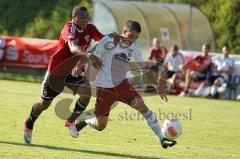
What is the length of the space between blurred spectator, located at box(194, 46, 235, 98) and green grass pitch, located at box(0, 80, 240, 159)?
652 cm

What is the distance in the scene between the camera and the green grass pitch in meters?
10.0

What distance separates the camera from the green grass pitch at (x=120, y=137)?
10.0 meters

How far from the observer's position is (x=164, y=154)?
10.5m

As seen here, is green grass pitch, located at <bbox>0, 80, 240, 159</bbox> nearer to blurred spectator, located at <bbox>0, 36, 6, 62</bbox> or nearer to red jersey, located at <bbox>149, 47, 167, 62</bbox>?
red jersey, located at <bbox>149, 47, 167, 62</bbox>

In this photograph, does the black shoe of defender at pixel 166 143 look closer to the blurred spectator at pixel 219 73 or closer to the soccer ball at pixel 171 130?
the soccer ball at pixel 171 130

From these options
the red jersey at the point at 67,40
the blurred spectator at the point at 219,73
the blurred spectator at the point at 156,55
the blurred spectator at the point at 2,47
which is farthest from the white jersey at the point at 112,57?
the blurred spectator at the point at 2,47

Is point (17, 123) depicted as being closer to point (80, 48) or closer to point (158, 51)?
point (80, 48)

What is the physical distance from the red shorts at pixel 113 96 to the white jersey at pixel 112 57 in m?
0.08

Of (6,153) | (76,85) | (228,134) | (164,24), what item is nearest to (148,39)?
(164,24)

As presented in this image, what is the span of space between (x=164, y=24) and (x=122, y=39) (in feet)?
67.4

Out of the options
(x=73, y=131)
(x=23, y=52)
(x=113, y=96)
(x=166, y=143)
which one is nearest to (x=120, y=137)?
(x=73, y=131)

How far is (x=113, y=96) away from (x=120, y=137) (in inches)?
61.4

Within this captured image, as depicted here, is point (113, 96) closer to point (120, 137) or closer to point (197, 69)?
point (120, 137)

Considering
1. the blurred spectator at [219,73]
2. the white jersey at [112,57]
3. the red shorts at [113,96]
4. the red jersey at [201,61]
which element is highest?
the white jersey at [112,57]
